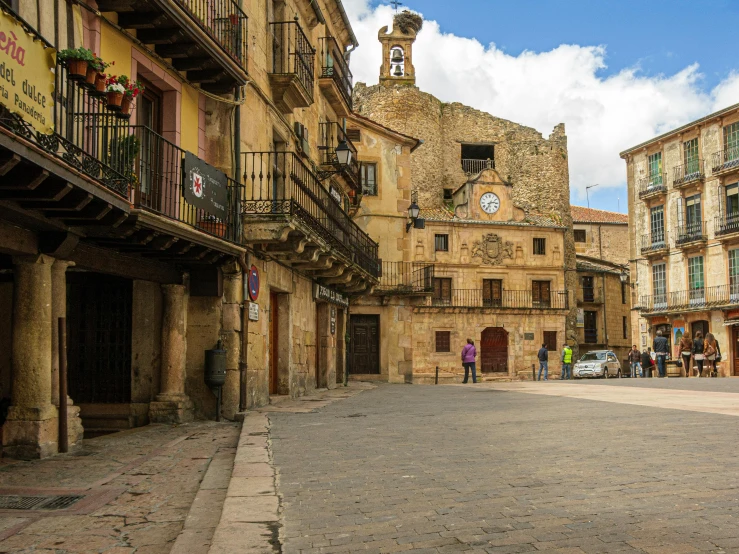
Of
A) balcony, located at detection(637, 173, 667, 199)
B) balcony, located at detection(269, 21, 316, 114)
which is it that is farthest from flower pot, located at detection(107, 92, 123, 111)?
balcony, located at detection(637, 173, 667, 199)

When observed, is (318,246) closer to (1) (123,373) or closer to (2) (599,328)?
(1) (123,373)

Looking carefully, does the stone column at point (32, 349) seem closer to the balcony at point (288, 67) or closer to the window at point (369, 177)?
the balcony at point (288, 67)

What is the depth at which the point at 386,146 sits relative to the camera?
3344cm

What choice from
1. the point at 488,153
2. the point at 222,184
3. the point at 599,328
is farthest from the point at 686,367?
the point at 222,184

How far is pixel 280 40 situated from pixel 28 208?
29.4 ft

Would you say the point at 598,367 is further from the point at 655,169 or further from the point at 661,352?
the point at 655,169

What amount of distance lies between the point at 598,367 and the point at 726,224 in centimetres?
1057

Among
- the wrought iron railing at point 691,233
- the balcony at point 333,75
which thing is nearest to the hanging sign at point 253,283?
the balcony at point 333,75

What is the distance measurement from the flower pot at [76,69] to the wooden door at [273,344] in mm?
8602

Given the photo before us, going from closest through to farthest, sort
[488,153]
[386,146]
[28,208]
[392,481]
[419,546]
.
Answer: [419,546] < [392,481] < [28,208] < [386,146] < [488,153]

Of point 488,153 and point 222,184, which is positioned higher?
point 488,153

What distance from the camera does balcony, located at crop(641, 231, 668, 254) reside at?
45.7 m

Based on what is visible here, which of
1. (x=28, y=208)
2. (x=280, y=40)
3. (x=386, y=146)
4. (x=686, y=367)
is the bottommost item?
(x=686, y=367)

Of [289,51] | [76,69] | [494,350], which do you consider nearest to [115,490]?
[76,69]
